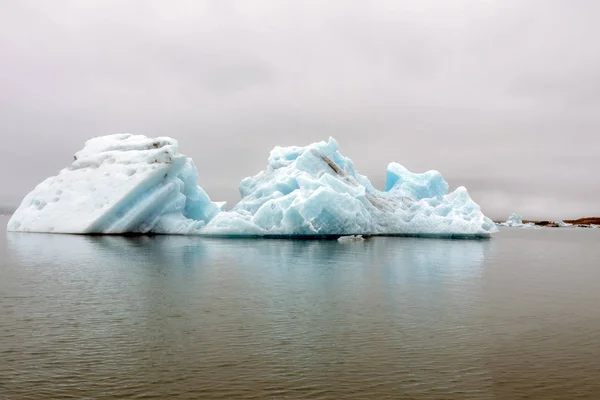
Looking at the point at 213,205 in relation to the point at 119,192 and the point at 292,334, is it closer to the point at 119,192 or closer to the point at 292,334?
the point at 119,192

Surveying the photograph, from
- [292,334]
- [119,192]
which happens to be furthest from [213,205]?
[292,334]

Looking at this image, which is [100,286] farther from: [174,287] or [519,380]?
[519,380]

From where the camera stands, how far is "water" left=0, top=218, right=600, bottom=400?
6500 millimetres

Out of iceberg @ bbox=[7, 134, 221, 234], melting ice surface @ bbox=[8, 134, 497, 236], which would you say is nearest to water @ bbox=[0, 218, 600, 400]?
melting ice surface @ bbox=[8, 134, 497, 236]

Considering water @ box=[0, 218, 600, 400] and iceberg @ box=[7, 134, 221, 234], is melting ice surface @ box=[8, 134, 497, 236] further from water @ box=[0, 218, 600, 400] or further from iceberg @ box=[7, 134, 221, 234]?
water @ box=[0, 218, 600, 400]

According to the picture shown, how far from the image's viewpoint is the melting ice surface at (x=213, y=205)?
32.4 meters

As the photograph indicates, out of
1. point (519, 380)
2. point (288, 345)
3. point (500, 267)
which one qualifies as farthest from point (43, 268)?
point (500, 267)

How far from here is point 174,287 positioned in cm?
1384

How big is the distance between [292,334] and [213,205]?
30.9 m

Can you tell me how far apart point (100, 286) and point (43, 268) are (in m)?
4.77

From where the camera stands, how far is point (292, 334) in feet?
29.5

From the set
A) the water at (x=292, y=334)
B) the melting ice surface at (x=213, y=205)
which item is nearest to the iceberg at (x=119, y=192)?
the melting ice surface at (x=213, y=205)

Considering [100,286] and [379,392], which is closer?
[379,392]

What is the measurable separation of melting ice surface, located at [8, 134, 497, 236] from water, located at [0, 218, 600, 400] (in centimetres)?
1467
